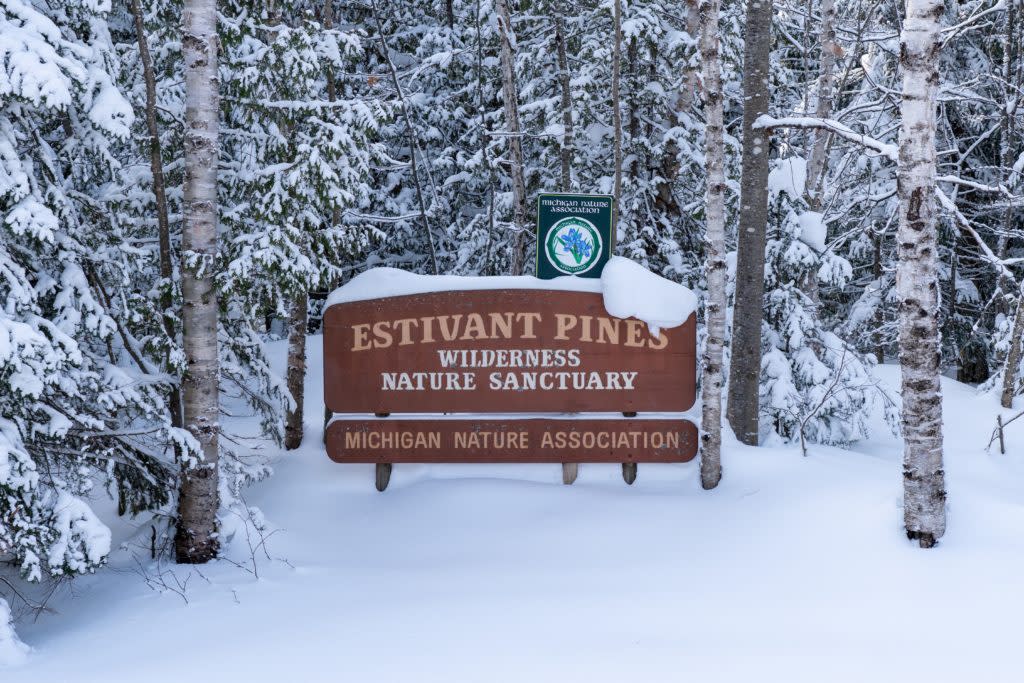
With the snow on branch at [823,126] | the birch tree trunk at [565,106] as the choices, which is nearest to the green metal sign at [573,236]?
the snow on branch at [823,126]

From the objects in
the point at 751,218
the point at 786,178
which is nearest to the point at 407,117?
the point at 786,178

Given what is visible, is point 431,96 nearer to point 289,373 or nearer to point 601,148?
point 601,148

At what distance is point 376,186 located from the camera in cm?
1866

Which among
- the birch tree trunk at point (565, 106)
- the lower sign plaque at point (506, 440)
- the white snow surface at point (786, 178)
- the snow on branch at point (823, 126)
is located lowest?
the lower sign plaque at point (506, 440)

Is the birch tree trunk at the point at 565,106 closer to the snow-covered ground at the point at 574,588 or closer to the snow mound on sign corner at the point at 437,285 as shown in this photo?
the snow mound on sign corner at the point at 437,285

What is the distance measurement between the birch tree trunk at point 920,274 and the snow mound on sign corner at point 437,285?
108 inches

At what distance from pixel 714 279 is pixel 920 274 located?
1.98m

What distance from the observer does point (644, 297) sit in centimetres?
805

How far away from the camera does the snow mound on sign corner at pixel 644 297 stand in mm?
8039

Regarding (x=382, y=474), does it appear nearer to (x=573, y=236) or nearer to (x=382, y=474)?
(x=382, y=474)

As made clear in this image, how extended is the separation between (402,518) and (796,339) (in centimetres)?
589

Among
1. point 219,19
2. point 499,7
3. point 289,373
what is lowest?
point 289,373

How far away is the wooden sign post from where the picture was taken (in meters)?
8.16

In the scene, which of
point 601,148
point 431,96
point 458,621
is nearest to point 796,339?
point 601,148
